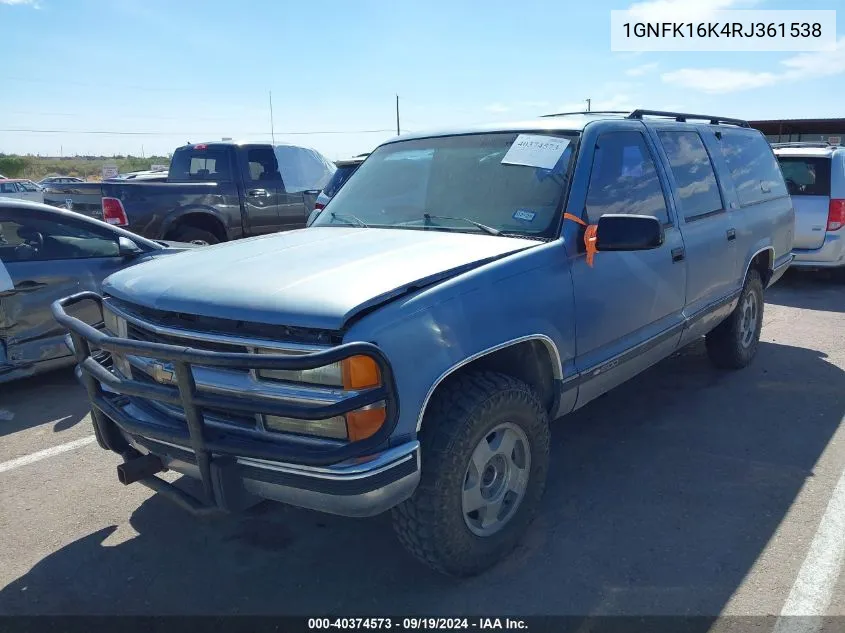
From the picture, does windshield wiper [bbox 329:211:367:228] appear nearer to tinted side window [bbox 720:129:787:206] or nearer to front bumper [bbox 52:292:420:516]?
front bumper [bbox 52:292:420:516]

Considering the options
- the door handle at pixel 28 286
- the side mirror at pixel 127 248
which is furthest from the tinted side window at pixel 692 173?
the door handle at pixel 28 286

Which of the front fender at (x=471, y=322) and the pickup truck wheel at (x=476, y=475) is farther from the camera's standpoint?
the pickup truck wheel at (x=476, y=475)

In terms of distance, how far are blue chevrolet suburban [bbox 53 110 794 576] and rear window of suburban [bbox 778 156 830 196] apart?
5.60 meters

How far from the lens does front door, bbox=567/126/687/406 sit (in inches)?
133

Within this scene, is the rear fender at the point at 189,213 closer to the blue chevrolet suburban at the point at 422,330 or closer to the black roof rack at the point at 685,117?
the blue chevrolet suburban at the point at 422,330

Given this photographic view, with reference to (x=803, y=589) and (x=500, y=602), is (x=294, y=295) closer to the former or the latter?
(x=500, y=602)

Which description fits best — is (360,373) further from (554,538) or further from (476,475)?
(554,538)

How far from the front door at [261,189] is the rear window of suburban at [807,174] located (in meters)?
7.10

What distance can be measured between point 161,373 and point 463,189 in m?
1.81

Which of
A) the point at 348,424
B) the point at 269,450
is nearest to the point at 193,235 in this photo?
the point at 269,450

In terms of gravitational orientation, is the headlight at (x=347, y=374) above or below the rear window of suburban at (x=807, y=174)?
below

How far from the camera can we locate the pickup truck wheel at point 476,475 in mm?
2615

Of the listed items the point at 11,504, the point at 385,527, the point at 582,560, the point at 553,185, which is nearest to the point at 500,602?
the point at 582,560

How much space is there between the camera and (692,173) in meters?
4.51
